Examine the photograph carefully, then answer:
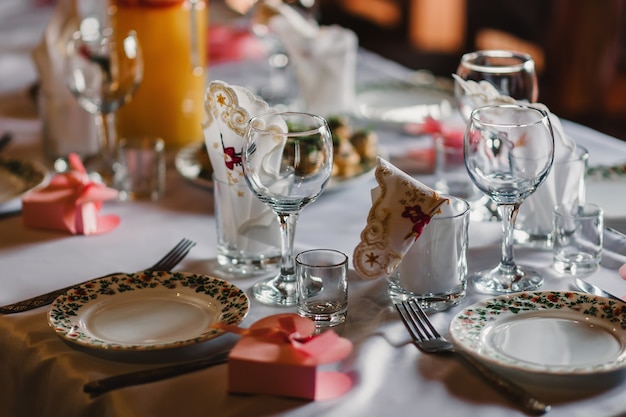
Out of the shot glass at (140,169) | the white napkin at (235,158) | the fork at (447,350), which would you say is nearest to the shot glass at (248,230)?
the white napkin at (235,158)

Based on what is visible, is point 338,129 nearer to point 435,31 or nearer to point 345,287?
point 345,287

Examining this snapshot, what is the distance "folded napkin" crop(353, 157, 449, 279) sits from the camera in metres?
1.01

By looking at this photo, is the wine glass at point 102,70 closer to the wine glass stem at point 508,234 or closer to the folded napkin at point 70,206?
the folded napkin at point 70,206

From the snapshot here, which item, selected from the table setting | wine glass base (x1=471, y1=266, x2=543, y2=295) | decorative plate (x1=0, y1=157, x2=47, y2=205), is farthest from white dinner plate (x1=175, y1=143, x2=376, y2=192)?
wine glass base (x1=471, y1=266, x2=543, y2=295)

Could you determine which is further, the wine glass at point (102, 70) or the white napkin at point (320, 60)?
the white napkin at point (320, 60)

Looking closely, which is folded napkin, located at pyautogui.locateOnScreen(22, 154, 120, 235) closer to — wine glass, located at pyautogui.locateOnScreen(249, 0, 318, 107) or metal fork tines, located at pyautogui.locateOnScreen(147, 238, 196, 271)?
metal fork tines, located at pyautogui.locateOnScreen(147, 238, 196, 271)

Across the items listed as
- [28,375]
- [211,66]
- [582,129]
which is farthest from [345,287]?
[211,66]

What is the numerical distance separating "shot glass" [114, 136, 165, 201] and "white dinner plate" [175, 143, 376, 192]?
4cm

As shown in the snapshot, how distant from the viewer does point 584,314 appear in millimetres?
990

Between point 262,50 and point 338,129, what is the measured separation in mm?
914

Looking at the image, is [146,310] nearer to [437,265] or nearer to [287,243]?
[287,243]

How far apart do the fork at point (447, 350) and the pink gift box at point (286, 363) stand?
4.1 inches

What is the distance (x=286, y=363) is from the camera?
2.83 ft

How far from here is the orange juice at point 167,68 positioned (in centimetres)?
167
